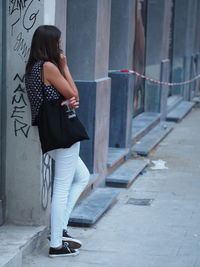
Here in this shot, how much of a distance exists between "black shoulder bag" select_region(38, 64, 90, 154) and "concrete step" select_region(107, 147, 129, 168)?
3078mm

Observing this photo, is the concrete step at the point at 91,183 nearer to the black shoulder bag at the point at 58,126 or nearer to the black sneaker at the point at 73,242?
the black sneaker at the point at 73,242

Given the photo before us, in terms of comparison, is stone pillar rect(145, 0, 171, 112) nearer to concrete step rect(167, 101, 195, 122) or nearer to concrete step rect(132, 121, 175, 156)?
concrete step rect(132, 121, 175, 156)

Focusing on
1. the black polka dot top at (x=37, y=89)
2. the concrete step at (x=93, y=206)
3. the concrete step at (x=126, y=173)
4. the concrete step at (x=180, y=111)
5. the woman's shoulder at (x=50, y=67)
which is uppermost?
the woman's shoulder at (x=50, y=67)

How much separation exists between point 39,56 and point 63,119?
0.55m

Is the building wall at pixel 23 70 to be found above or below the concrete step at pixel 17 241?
above

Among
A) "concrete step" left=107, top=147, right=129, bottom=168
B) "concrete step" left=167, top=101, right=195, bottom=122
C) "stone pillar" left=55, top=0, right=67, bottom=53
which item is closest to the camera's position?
"stone pillar" left=55, top=0, right=67, bottom=53

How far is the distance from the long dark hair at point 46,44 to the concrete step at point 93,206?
1.84 m

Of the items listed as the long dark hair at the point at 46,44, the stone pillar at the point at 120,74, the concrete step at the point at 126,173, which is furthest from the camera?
the stone pillar at the point at 120,74

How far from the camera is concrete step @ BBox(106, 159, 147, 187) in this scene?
846 cm

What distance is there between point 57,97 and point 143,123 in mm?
6943

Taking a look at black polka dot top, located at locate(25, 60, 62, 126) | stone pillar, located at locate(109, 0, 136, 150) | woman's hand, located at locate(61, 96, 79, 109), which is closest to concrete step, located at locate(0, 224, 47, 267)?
black polka dot top, located at locate(25, 60, 62, 126)

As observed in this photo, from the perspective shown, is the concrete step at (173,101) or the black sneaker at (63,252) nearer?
the black sneaker at (63,252)

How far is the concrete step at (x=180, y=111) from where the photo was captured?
14.9 m

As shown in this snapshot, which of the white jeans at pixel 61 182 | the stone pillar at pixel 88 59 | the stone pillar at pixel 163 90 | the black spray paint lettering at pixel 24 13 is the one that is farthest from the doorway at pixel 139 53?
the white jeans at pixel 61 182
